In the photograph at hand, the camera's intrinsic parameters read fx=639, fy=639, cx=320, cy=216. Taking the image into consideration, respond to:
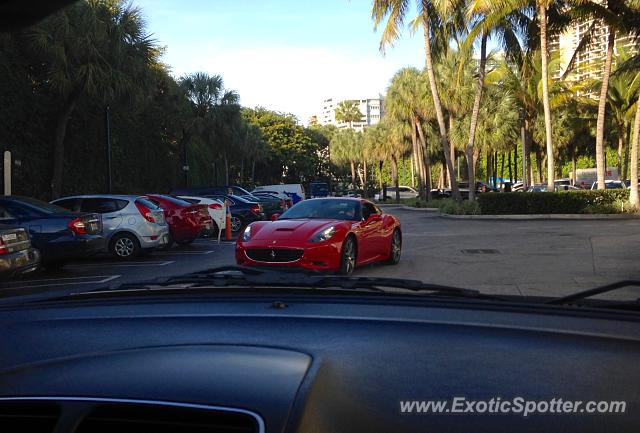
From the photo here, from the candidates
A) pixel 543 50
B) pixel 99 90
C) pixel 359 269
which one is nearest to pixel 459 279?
pixel 359 269

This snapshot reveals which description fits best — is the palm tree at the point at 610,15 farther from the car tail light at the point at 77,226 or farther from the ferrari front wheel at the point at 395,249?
the car tail light at the point at 77,226

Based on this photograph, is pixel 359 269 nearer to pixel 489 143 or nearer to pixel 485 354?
pixel 485 354

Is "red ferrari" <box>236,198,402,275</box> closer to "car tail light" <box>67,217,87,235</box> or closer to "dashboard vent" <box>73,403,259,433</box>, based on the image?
"car tail light" <box>67,217,87,235</box>

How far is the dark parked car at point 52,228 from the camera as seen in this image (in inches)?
463

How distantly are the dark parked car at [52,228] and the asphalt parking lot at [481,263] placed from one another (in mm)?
512

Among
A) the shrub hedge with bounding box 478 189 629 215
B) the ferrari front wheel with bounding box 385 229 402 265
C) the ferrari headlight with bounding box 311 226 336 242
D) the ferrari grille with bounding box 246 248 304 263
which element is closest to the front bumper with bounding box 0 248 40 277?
the ferrari grille with bounding box 246 248 304 263

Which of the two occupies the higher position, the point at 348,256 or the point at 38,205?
the point at 38,205

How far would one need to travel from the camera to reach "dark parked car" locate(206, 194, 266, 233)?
884 inches

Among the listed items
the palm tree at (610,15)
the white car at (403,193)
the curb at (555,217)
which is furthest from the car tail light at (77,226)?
the white car at (403,193)

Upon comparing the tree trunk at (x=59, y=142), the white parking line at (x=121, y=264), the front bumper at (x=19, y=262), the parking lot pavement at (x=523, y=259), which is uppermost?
the tree trunk at (x=59, y=142)

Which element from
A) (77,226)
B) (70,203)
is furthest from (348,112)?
(77,226)

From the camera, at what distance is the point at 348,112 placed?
353 ft

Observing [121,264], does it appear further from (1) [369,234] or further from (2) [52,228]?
(1) [369,234]

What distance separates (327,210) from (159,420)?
10792 millimetres
